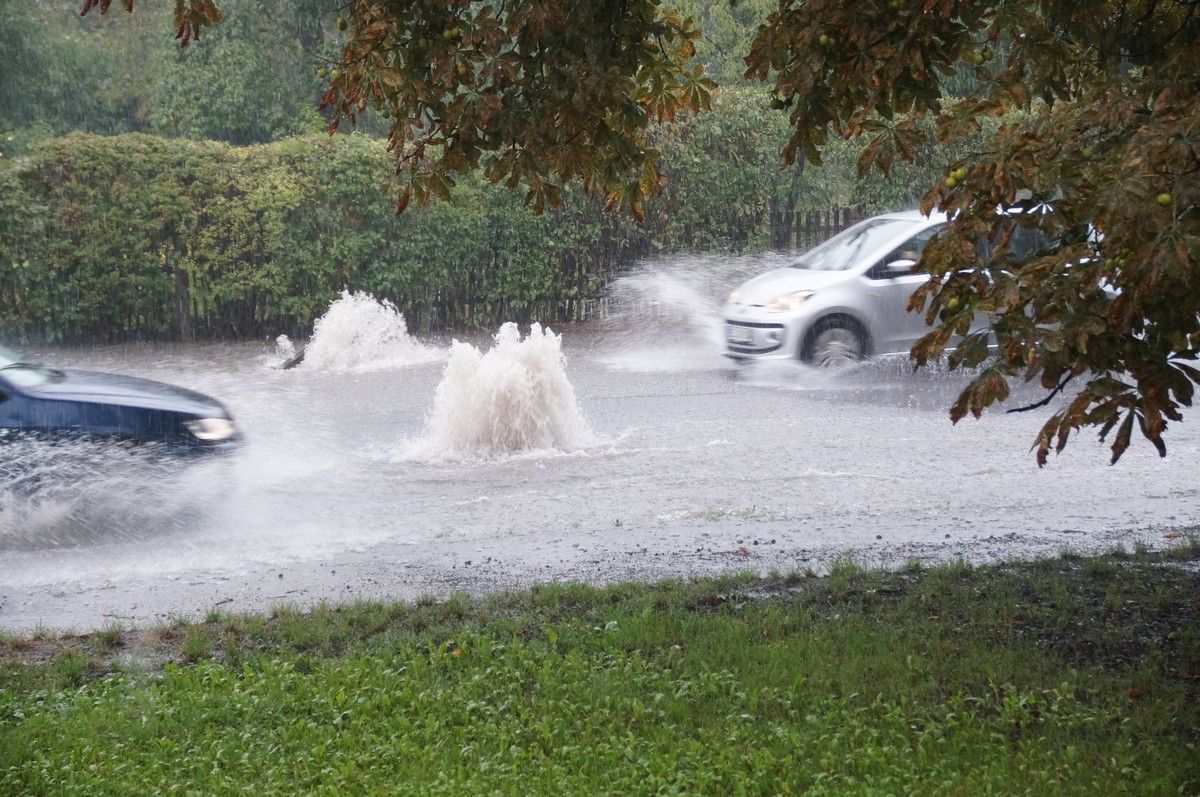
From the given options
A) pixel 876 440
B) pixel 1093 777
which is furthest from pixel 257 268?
pixel 1093 777

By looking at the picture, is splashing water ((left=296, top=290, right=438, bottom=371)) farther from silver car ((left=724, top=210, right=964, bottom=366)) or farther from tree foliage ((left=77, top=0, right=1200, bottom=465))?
tree foliage ((left=77, top=0, right=1200, bottom=465))

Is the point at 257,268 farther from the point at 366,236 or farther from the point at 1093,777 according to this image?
Answer: the point at 1093,777

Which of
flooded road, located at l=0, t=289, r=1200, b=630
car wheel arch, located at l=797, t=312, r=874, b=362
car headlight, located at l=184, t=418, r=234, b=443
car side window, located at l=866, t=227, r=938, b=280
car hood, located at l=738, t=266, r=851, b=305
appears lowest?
flooded road, located at l=0, t=289, r=1200, b=630

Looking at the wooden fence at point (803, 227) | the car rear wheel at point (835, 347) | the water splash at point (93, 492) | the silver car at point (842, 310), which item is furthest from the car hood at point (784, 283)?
the water splash at point (93, 492)

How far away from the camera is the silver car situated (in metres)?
13.2

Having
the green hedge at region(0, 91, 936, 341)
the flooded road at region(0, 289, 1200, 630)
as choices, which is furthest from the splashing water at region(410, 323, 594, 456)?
the green hedge at region(0, 91, 936, 341)

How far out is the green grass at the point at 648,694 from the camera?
169 inches

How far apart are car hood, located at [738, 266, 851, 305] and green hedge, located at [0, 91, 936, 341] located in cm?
200

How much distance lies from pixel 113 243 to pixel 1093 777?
14.8 m

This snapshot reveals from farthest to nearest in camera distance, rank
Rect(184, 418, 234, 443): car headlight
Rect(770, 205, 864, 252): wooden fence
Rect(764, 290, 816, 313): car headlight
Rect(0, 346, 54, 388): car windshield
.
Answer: Rect(770, 205, 864, 252): wooden fence, Rect(764, 290, 816, 313): car headlight, Rect(184, 418, 234, 443): car headlight, Rect(0, 346, 54, 388): car windshield

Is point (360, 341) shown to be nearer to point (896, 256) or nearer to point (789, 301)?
point (789, 301)

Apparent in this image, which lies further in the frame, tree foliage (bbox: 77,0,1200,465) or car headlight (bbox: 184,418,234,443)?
car headlight (bbox: 184,418,234,443)

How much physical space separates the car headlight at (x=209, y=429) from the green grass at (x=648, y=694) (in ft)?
8.52

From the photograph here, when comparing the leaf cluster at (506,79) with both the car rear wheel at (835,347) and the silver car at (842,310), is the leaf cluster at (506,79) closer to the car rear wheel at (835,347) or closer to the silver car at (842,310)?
the silver car at (842,310)
